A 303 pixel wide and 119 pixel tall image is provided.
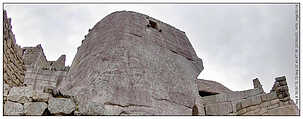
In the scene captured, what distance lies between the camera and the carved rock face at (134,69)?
477 cm

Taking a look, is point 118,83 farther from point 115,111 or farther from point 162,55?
point 162,55

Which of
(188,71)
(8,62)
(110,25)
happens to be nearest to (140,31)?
(110,25)

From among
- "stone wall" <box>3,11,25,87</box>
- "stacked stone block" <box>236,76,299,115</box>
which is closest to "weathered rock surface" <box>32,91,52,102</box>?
"stone wall" <box>3,11,25,87</box>

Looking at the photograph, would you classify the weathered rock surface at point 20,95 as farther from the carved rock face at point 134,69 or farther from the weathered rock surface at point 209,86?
the weathered rock surface at point 209,86

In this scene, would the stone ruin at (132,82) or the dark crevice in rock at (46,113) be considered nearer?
the dark crevice in rock at (46,113)

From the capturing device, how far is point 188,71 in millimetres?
6531

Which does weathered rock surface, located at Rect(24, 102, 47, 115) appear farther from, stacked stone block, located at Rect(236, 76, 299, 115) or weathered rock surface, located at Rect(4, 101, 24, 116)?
stacked stone block, located at Rect(236, 76, 299, 115)

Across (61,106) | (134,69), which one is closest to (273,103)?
(134,69)

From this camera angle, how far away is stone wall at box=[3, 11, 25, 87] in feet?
14.7

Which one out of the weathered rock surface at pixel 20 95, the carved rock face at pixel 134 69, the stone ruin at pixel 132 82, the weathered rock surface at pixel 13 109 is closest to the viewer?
the weathered rock surface at pixel 13 109

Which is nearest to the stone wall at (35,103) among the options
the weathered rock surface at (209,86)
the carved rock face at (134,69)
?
the carved rock face at (134,69)

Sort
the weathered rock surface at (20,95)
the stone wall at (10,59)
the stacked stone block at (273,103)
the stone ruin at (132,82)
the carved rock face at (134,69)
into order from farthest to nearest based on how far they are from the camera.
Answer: the stacked stone block at (273,103) → the carved rock face at (134,69) → the stone wall at (10,59) → the stone ruin at (132,82) → the weathered rock surface at (20,95)

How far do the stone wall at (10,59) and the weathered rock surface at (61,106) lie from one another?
826 mm

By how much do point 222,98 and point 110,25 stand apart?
2.38 metres
